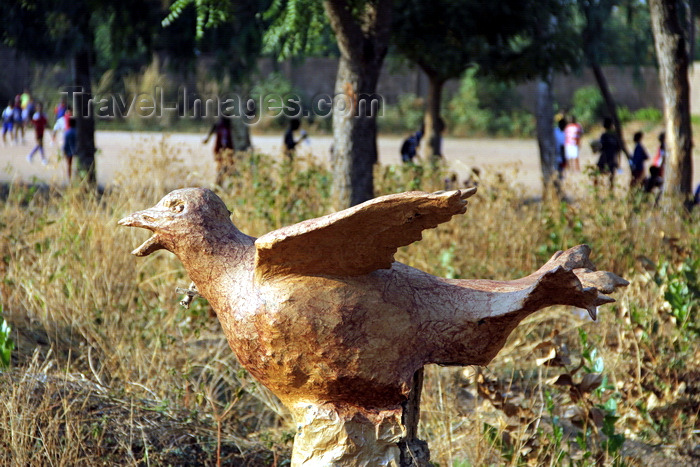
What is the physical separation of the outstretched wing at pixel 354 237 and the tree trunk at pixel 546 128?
22.3ft

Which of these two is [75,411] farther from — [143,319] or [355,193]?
[355,193]

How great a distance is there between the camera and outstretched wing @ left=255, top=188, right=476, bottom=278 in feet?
5.57

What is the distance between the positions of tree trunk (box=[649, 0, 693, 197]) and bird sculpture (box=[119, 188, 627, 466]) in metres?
4.61

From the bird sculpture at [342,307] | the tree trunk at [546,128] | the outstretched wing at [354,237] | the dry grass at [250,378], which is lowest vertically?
the dry grass at [250,378]

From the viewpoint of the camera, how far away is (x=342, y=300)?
73.3 inches

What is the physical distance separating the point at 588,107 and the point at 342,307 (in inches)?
948

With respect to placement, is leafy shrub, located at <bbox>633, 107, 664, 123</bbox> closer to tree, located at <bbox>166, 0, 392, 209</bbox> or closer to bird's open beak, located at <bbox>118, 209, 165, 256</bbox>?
tree, located at <bbox>166, 0, 392, 209</bbox>

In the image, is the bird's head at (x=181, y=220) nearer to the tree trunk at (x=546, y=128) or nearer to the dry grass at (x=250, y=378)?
the dry grass at (x=250, y=378)

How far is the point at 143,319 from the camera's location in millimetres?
3838

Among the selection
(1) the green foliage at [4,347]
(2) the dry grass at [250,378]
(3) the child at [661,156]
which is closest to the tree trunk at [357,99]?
(2) the dry grass at [250,378]

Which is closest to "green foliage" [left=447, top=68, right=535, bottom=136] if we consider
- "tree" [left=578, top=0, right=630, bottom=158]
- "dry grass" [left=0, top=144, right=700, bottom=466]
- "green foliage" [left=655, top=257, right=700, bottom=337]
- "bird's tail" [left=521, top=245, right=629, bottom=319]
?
"tree" [left=578, top=0, right=630, bottom=158]

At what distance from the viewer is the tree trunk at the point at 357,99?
505cm

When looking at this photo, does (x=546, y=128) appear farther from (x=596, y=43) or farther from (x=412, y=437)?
(x=412, y=437)

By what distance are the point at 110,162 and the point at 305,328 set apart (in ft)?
40.3
